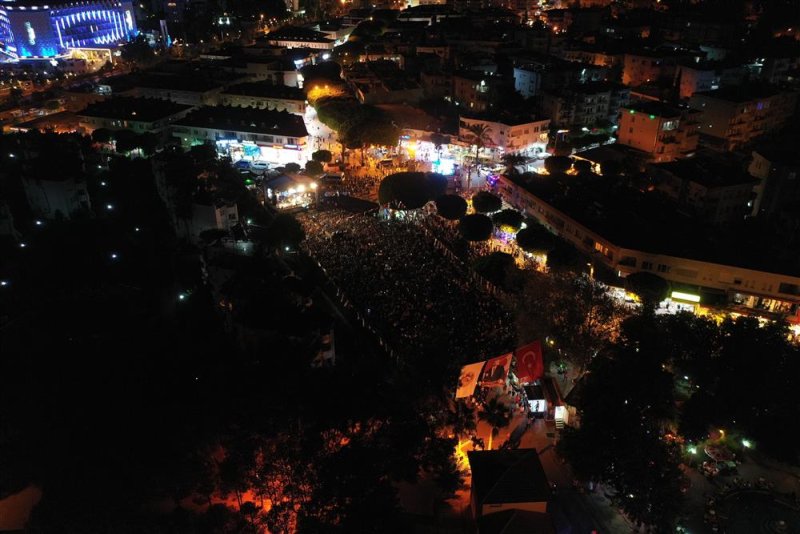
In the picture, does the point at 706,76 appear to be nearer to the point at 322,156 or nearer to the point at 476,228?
the point at 476,228

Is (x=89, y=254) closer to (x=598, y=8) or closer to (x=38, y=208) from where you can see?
(x=38, y=208)

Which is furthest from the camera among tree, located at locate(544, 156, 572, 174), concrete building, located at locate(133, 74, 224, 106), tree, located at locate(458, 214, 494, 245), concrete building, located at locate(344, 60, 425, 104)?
concrete building, located at locate(344, 60, 425, 104)

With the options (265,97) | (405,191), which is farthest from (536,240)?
(265,97)

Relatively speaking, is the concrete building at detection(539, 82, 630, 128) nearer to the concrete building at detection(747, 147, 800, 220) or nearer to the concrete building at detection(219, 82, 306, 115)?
the concrete building at detection(747, 147, 800, 220)

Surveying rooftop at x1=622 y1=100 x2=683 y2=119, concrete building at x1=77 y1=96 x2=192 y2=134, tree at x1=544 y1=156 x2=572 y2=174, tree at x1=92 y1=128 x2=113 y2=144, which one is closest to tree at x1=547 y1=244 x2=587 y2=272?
tree at x1=544 y1=156 x2=572 y2=174

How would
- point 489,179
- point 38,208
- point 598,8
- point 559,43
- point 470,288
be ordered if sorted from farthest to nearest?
point 598,8, point 559,43, point 489,179, point 38,208, point 470,288

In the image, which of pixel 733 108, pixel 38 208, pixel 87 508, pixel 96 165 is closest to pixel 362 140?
pixel 96 165
